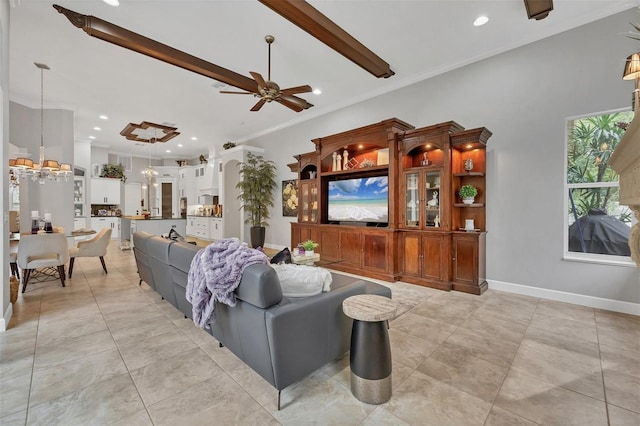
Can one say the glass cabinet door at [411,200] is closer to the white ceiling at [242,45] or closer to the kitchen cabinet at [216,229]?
the white ceiling at [242,45]

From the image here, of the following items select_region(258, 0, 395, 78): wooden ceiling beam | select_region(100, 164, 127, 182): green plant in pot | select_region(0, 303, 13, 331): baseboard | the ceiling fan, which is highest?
select_region(258, 0, 395, 78): wooden ceiling beam

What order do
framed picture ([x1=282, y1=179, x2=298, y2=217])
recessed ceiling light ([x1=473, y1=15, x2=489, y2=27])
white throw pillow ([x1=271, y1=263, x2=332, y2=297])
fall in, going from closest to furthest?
white throw pillow ([x1=271, y1=263, x2=332, y2=297])
recessed ceiling light ([x1=473, y1=15, x2=489, y2=27])
framed picture ([x1=282, y1=179, x2=298, y2=217])

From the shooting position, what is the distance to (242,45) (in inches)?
156

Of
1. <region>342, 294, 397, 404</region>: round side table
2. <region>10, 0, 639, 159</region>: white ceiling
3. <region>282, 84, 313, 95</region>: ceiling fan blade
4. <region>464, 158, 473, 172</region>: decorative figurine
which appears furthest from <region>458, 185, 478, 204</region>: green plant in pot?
<region>342, 294, 397, 404</region>: round side table

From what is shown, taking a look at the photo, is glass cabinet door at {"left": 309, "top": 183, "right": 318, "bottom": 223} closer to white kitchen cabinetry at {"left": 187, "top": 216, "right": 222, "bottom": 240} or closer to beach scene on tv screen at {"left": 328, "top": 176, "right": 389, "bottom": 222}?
beach scene on tv screen at {"left": 328, "top": 176, "right": 389, "bottom": 222}

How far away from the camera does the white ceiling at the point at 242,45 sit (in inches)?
128

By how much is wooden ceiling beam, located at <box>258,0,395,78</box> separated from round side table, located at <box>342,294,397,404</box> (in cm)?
303

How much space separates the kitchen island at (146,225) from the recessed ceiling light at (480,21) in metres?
7.67

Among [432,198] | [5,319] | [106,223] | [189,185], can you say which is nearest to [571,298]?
[432,198]

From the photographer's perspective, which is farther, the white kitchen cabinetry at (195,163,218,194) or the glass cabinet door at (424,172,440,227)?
the white kitchen cabinetry at (195,163,218,194)

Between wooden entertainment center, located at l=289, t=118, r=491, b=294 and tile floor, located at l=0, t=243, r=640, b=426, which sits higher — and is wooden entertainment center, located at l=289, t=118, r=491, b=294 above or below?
above

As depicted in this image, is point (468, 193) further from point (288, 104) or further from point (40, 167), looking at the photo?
point (40, 167)

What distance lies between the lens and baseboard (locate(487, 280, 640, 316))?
10.3ft

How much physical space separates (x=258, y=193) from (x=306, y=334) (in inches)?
246
